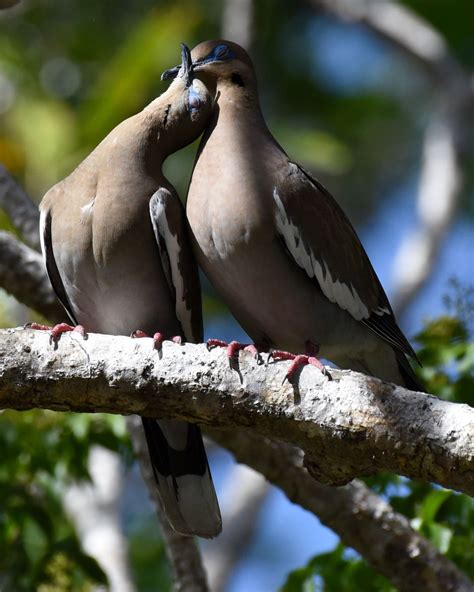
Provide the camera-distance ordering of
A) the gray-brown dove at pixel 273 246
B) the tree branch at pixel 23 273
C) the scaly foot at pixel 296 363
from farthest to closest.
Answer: the tree branch at pixel 23 273 < the gray-brown dove at pixel 273 246 < the scaly foot at pixel 296 363

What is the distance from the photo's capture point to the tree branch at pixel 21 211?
5.62 metres

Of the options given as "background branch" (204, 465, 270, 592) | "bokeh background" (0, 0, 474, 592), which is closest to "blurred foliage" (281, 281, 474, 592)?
"bokeh background" (0, 0, 474, 592)

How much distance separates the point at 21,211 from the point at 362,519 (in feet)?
7.26

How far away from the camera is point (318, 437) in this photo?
362 centimetres

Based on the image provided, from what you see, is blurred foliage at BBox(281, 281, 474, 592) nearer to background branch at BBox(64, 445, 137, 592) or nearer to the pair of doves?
the pair of doves

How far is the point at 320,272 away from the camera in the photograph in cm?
479

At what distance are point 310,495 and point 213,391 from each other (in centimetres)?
148

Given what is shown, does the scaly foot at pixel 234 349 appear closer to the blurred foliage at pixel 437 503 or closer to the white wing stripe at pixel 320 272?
the white wing stripe at pixel 320 272

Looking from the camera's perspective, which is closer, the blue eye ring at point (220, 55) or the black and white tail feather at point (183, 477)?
the black and white tail feather at point (183, 477)

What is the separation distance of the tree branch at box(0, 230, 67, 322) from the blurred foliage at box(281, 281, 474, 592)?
5.46 ft

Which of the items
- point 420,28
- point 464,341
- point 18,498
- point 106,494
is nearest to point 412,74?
point 420,28

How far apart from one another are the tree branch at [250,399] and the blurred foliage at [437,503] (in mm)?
952

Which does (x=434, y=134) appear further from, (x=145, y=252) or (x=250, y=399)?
(x=250, y=399)

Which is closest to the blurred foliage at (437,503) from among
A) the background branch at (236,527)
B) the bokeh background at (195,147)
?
the bokeh background at (195,147)
